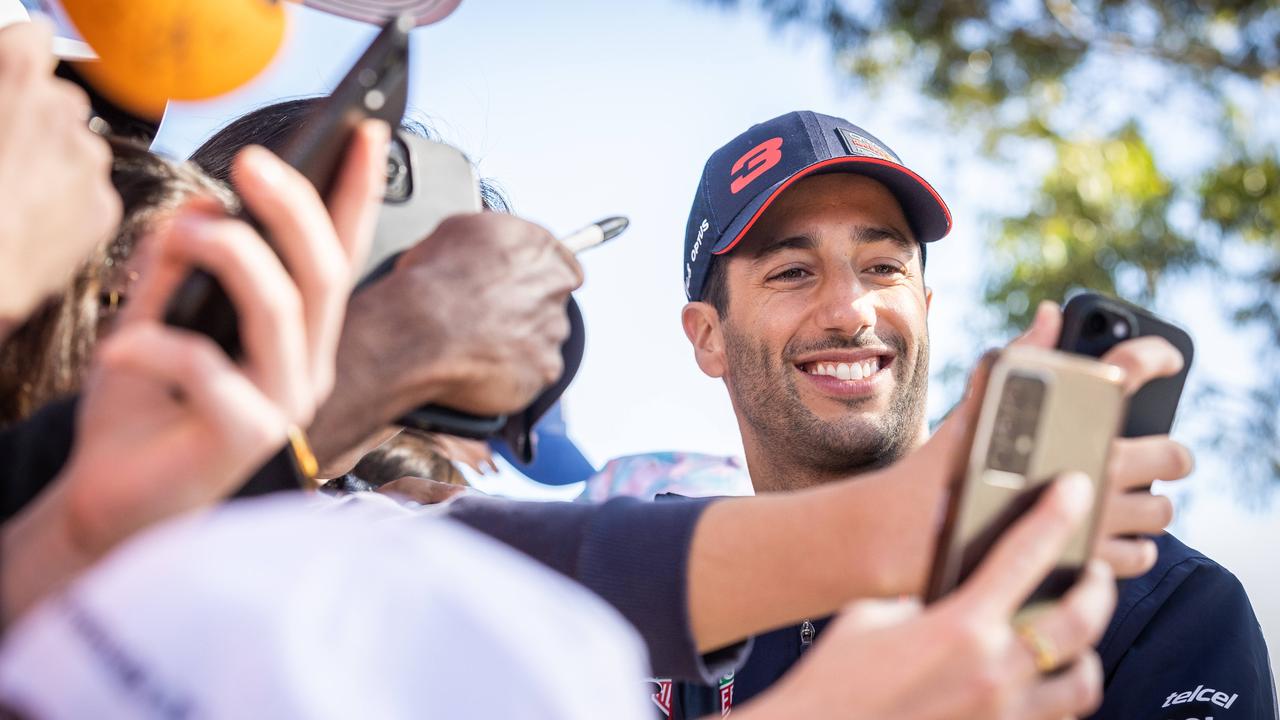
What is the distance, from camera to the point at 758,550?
1.29 meters

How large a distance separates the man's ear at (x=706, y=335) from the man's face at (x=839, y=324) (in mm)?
265

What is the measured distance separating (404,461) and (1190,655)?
215cm

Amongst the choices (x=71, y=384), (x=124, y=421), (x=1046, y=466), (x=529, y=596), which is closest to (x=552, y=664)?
(x=529, y=596)

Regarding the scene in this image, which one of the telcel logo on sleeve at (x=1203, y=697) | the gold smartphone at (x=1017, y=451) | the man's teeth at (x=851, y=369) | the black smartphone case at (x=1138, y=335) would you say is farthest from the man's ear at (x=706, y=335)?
the gold smartphone at (x=1017, y=451)

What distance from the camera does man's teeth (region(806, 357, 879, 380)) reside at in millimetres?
2961

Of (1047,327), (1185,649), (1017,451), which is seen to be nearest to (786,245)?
(1185,649)

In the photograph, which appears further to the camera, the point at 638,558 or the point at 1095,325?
the point at 638,558

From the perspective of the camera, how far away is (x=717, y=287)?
3.28 m

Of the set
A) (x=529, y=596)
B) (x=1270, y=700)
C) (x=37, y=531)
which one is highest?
(x=529, y=596)

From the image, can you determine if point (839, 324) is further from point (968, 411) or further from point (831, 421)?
point (968, 411)

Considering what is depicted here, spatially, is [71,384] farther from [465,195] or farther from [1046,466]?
[1046,466]

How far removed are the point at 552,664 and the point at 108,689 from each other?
10.2 inches

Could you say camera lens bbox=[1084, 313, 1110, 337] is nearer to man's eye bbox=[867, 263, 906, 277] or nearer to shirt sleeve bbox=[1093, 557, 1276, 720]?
shirt sleeve bbox=[1093, 557, 1276, 720]

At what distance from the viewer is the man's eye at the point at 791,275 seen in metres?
3.04
